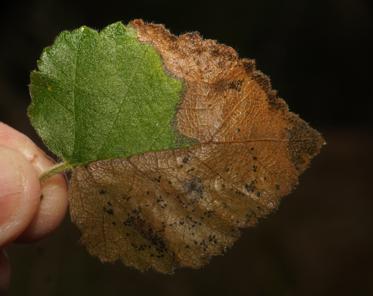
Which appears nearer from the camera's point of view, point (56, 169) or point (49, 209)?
point (56, 169)

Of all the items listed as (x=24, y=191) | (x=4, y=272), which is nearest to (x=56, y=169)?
(x=24, y=191)

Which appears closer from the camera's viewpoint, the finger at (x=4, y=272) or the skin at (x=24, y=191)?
the skin at (x=24, y=191)

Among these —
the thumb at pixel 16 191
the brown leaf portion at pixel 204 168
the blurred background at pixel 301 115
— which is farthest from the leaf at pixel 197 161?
the blurred background at pixel 301 115

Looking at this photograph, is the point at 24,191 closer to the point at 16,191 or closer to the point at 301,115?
the point at 16,191

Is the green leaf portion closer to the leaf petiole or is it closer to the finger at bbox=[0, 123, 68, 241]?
the leaf petiole

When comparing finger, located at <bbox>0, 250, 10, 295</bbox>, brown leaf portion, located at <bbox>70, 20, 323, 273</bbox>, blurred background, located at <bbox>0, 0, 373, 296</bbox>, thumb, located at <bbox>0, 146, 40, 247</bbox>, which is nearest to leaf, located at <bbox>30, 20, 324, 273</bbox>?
brown leaf portion, located at <bbox>70, 20, 323, 273</bbox>

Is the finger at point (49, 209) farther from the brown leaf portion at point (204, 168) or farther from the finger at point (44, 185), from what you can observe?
the brown leaf portion at point (204, 168)
